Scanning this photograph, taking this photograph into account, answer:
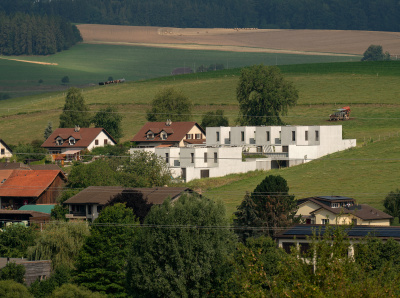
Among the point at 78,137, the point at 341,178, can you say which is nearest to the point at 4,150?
the point at 78,137

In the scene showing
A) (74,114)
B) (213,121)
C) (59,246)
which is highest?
(74,114)

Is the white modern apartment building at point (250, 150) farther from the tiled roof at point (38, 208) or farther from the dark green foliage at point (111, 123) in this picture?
the dark green foliage at point (111, 123)

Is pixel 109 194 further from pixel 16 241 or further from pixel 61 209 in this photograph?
pixel 16 241

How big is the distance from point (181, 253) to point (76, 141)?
3227 inches

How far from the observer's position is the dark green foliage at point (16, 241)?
231ft

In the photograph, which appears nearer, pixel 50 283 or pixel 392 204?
pixel 50 283

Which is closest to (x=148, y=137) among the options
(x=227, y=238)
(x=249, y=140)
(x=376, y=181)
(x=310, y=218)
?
(x=249, y=140)

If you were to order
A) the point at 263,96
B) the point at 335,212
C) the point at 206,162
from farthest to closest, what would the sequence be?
the point at 263,96 < the point at 206,162 < the point at 335,212

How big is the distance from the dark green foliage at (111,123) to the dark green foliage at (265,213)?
76933 millimetres

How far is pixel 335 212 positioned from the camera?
72.4 metres

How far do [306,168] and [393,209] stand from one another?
27752mm

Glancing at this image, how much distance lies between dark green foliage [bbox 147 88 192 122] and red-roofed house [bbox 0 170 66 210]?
2077 inches

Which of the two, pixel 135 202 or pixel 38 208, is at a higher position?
Answer: pixel 135 202

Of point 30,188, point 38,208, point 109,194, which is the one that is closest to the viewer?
point 109,194
